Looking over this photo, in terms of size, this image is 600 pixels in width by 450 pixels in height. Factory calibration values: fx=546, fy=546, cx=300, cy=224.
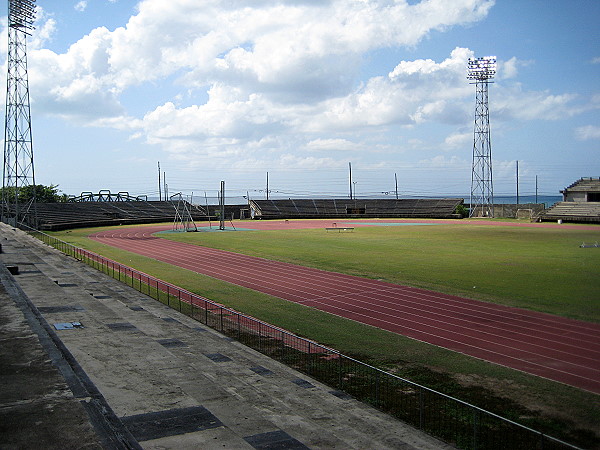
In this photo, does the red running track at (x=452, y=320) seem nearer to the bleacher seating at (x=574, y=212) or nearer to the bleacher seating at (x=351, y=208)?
the bleacher seating at (x=574, y=212)

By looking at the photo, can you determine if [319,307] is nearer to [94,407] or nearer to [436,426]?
[436,426]

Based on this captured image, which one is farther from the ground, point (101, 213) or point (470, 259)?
point (101, 213)

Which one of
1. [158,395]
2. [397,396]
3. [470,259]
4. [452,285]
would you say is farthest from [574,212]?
[158,395]

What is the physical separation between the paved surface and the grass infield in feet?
9.92

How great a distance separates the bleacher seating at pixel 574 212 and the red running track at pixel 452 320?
54.0 metres

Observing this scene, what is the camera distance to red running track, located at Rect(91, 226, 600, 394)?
15.2 m

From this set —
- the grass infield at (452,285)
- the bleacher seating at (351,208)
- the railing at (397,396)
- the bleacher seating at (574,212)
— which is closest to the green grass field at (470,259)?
the grass infield at (452,285)

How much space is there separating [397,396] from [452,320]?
25.4ft

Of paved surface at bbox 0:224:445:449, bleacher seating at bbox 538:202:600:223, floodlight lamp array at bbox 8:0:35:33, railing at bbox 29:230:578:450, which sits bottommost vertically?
railing at bbox 29:230:578:450

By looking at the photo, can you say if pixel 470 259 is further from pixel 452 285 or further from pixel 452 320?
pixel 452 320

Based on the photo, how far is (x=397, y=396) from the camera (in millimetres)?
12797

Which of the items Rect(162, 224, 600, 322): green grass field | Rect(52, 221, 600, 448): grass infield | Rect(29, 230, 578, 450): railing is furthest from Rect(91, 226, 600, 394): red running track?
Rect(29, 230, 578, 450): railing

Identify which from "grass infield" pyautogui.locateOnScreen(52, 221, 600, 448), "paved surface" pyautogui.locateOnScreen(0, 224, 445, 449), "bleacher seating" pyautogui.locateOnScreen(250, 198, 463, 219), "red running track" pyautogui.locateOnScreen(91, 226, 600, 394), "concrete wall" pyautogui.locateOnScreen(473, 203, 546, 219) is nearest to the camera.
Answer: "paved surface" pyautogui.locateOnScreen(0, 224, 445, 449)

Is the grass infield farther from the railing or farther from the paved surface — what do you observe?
the paved surface
